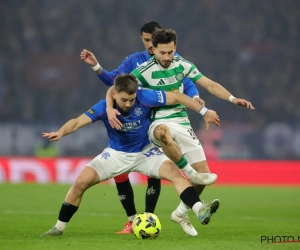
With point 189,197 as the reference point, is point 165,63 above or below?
above

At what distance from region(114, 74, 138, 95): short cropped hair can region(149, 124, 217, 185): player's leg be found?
1.65 ft

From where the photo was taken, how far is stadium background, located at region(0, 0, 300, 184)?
2023 centimetres

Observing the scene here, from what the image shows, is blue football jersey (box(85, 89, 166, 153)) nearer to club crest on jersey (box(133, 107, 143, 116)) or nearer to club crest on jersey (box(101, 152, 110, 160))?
club crest on jersey (box(133, 107, 143, 116))

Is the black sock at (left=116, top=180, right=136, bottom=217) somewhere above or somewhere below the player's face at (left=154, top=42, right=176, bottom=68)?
below

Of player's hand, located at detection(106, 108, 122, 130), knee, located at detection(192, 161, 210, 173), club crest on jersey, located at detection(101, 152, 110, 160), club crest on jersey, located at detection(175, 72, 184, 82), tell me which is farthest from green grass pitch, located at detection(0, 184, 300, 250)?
club crest on jersey, located at detection(175, 72, 184, 82)

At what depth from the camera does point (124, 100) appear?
7.27 m

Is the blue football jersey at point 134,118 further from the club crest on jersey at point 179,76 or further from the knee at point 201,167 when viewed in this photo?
the knee at point 201,167

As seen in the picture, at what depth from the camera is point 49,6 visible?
2416cm

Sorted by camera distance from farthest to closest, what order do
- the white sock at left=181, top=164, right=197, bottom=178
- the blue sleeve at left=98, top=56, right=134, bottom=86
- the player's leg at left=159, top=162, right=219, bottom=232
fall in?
the blue sleeve at left=98, top=56, right=134, bottom=86 < the white sock at left=181, top=164, right=197, bottom=178 < the player's leg at left=159, top=162, right=219, bottom=232

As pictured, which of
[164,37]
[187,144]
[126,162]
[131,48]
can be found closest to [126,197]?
[126,162]

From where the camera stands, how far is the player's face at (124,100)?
723 centimetres

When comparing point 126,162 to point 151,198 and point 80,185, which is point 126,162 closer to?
point 80,185

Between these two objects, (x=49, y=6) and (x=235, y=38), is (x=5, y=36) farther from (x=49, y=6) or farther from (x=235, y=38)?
(x=235, y=38)

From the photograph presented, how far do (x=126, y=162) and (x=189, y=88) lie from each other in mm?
1347
